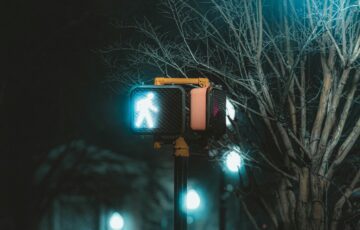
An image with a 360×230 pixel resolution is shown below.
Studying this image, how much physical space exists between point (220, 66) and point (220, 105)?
5637mm

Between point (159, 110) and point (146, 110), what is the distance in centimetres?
13

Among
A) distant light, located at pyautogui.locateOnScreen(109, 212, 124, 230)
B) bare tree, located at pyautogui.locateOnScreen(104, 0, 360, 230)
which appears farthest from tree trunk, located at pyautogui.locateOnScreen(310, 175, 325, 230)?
distant light, located at pyautogui.locateOnScreen(109, 212, 124, 230)

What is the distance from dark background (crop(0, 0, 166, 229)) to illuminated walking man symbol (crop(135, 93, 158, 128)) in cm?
975

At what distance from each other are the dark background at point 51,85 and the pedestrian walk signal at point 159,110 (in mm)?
9740

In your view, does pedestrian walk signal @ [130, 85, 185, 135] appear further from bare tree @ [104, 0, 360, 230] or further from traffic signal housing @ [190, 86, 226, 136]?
bare tree @ [104, 0, 360, 230]

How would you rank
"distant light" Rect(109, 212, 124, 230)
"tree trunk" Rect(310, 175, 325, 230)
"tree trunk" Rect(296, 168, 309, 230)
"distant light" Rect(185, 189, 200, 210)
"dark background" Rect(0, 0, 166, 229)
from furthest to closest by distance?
"distant light" Rect(109, 212, 124, 230) → "dark background" Rect(0, 0, 166, 229) → "distant light" Rect(185, 189, 200, 210) → "tree trunk" Rect(296, 168, 309, 230) → "tree trunk" Rect(310, 175, 325, 230)

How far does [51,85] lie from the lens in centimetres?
1700

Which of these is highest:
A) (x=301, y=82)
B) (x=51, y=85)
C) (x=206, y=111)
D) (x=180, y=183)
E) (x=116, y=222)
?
(x=51, y=85)

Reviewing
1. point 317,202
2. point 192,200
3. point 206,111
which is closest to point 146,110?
point 206,111

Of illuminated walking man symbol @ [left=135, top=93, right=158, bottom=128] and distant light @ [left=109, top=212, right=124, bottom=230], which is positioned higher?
illuminated walking man symbol @ [left=135, top=93, right=158, bottom=128]

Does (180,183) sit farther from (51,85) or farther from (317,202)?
(51,85)

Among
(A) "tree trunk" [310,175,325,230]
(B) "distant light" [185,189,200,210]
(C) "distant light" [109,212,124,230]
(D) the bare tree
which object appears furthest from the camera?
(C) "distant light" [109,212,124,230]

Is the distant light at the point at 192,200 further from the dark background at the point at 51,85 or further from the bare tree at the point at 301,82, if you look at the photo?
the bare tree at the point at 301,82

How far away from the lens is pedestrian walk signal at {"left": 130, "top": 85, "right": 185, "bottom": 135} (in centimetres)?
504
